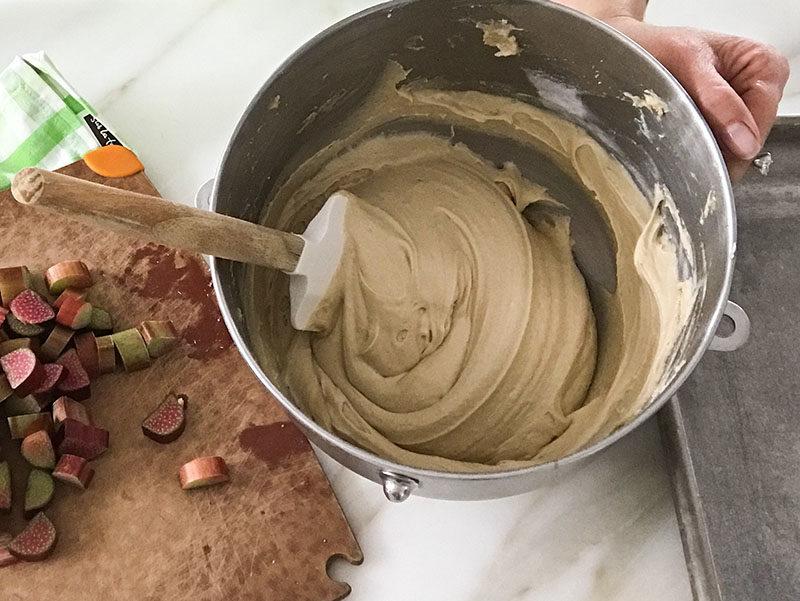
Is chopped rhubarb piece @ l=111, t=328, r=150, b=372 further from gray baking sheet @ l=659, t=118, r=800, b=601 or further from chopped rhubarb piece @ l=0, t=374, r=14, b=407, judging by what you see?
gray baking sheet @ l=659, t=118, r=800, b=601

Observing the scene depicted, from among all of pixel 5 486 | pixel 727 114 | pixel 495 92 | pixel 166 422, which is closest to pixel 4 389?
pixel 5 486

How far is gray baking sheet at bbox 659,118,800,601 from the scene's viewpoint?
1170mm

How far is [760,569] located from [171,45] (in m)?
1.37

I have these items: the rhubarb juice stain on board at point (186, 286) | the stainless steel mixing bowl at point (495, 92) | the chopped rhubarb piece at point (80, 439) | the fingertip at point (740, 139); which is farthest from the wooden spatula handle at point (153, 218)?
the fingertip at point (740, 139)

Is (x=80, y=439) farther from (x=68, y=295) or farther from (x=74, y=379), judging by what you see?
(x=68, y=295)

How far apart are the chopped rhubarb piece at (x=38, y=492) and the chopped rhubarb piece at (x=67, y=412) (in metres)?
0.08

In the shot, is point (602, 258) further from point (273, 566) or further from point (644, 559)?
point (273, 566)

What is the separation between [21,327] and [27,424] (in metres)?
0.16

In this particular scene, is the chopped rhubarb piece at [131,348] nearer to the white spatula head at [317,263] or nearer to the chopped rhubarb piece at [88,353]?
the chopped rhubarb piece at [88,353]

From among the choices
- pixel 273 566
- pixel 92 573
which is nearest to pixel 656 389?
pixel 273 566

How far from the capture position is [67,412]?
1.23 metres

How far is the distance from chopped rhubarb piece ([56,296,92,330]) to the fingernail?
989 mm

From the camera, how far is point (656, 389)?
3.46 ft

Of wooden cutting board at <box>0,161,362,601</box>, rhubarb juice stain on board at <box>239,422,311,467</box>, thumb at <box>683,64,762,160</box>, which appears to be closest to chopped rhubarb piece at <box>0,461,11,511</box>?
wooden cutting board at <box>0,161,362,601</box>
